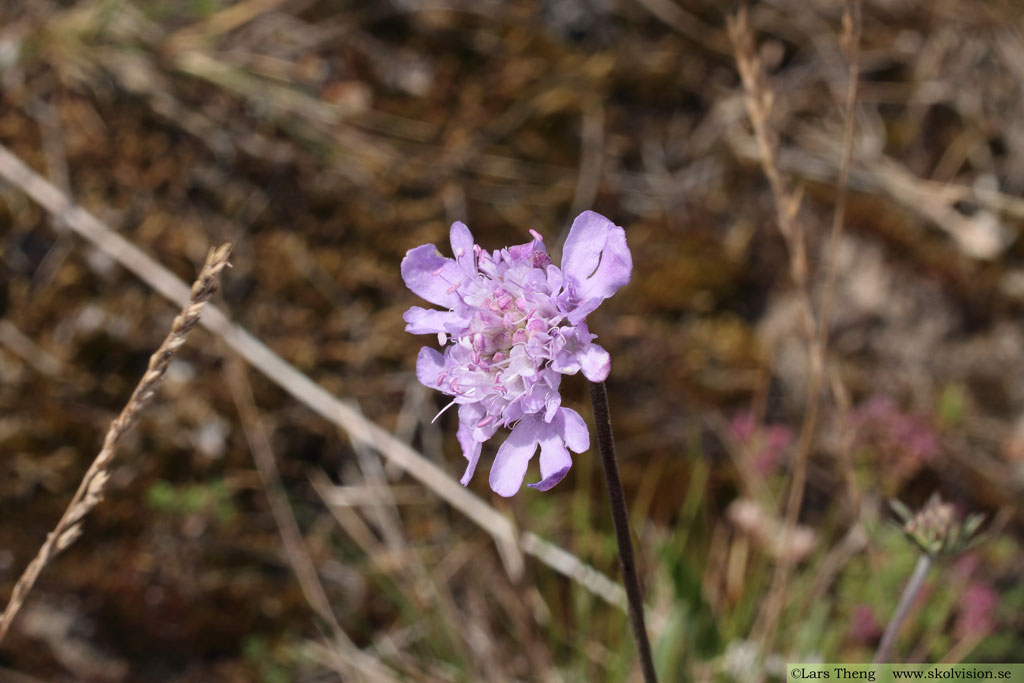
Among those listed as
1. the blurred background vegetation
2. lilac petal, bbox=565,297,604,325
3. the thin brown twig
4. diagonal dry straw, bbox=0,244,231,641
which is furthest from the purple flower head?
the blurred background vegetation

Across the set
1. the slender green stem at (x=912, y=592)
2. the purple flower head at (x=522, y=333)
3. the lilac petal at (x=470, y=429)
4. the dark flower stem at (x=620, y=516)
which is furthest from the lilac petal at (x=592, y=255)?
the slender green stem at (x=912, y=592)

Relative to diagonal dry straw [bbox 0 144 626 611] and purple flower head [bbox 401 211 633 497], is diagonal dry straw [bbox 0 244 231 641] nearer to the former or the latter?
purple flower head [bbox 401 211 633 497]

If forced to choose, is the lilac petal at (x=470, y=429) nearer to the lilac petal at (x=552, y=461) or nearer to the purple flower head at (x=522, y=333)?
the purple flower head at (x=522, y=333)

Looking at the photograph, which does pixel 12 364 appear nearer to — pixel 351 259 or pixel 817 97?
pixel 351 259

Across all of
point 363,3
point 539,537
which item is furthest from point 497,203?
point 539,537

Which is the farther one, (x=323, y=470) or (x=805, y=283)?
(x=323, y=470)

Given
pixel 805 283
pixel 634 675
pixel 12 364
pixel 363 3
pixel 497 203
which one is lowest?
pixel 634 675
